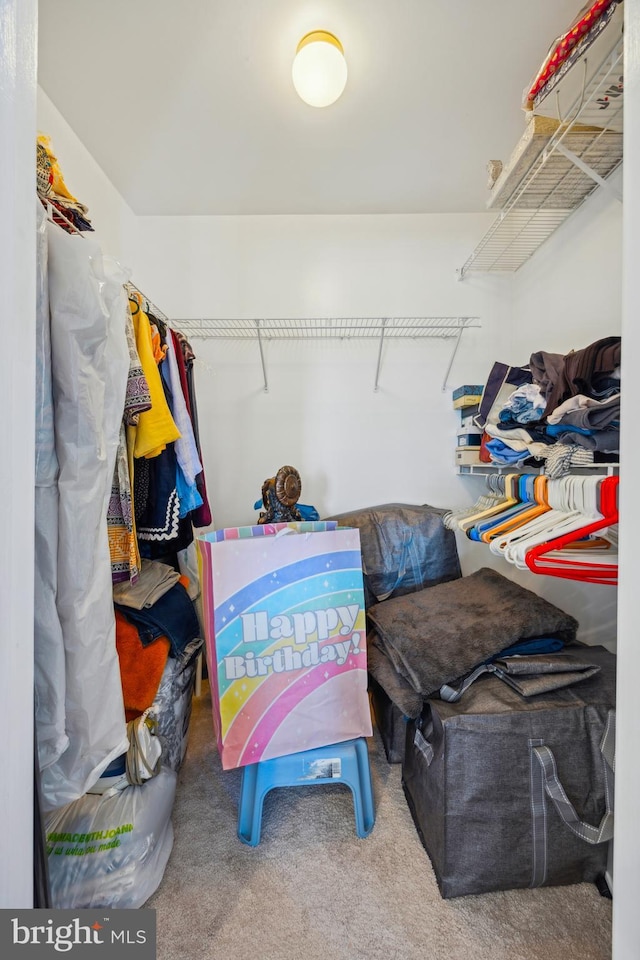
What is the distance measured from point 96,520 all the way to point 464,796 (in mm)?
1073

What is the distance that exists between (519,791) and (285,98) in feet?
7.32

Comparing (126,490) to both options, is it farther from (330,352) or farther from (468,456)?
(468,456)

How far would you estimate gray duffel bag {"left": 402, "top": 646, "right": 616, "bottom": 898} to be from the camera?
3.34 feet

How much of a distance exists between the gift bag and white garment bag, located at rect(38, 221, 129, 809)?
347mm

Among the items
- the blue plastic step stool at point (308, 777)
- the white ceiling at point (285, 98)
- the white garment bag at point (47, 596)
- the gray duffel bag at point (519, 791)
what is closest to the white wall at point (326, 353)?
the white ceiling at point (285, 98)

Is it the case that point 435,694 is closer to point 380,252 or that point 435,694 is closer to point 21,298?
point 21,298

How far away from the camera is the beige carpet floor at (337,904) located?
Answer: 0.94 meters

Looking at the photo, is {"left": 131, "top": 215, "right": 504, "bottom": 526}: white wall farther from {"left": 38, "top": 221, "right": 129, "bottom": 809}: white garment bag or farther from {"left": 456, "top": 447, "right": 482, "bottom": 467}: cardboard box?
{"left": 38, "top": 221, "right": 129, "bottom": 809}: white garment bag

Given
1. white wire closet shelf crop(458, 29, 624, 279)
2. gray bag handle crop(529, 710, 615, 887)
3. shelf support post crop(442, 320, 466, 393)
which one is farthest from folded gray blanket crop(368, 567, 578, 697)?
white wire closet shelf crop(458, 29, 624, 279)

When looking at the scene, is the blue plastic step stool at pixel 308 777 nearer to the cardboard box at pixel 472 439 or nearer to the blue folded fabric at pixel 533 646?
the blue folded fabric at pixel 533 646

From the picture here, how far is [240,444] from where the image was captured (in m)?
2.12

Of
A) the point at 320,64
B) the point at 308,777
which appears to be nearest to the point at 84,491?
the point at 308,777

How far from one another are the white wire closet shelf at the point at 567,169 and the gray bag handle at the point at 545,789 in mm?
1498

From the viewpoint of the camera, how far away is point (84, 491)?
32.2 inches
